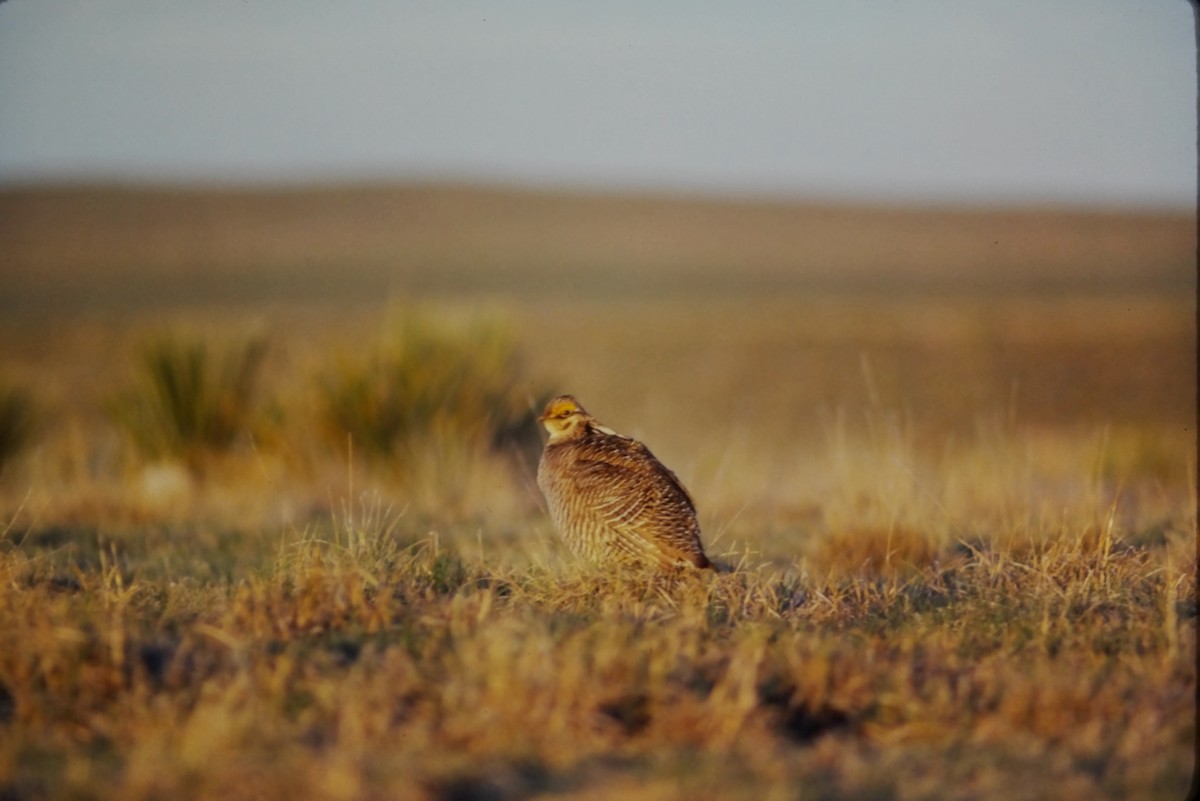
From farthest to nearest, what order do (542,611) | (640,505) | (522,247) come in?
(522,247), (640,505), (542,611)

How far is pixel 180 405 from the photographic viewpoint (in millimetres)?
11414

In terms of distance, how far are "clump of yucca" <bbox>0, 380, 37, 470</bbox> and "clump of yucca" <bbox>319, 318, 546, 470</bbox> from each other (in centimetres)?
239

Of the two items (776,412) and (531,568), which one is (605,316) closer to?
(776,412)

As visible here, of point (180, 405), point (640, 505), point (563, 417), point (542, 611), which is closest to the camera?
point (542, 611)

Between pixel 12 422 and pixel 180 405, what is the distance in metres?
1.34

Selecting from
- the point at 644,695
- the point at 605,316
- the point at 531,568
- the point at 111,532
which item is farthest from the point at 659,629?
the point at 605,316

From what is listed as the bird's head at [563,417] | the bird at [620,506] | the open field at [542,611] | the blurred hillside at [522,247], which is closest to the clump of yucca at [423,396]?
the open field at [542,611]

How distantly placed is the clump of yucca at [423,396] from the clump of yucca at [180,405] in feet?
2.69

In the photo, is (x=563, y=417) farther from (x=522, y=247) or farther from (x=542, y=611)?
(x=522, y=247)

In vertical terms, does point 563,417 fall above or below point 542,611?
above

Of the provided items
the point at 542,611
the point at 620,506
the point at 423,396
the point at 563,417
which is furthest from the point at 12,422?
the point at 542,611

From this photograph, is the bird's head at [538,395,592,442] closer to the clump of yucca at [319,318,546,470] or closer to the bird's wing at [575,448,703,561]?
the bird's wing at [575,448,703,561]

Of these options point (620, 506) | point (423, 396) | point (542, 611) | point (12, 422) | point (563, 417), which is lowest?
point (12, 422)

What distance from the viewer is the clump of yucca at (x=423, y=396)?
11.4 metres
